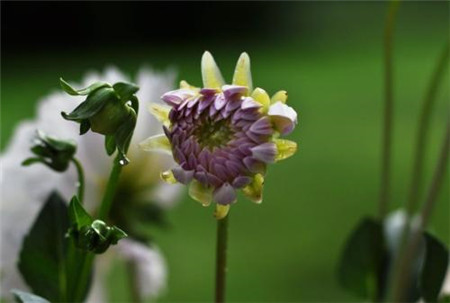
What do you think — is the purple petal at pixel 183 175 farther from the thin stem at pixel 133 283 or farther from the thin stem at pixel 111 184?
the thin stem at pixel 133 283

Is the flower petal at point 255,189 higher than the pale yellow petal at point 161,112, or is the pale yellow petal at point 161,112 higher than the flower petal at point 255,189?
the pale yellow petal at point 161,112

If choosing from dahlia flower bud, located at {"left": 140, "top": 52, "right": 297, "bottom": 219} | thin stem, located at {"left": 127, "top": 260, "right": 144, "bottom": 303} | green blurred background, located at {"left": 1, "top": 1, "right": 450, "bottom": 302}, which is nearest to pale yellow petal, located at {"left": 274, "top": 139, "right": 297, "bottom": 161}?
dahlia flower bud, located at {"left": 140, "top": 52, "right": 297, "bottom": 219}

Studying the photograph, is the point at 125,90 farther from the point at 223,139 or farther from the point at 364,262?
the point at 364,262

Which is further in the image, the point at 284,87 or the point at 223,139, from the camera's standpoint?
the point at 284,87

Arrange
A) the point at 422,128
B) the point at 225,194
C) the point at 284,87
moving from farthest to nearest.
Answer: the point at 284,87
the point at 422,128
the point at 225,194

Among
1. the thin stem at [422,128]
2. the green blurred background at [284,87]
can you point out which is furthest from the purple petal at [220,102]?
the green blurred background at [284,87]

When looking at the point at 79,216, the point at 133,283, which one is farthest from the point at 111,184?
the point at 133,283

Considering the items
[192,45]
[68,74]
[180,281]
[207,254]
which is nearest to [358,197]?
[207,254]

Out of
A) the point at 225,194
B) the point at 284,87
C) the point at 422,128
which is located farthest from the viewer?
the point at 284,87
